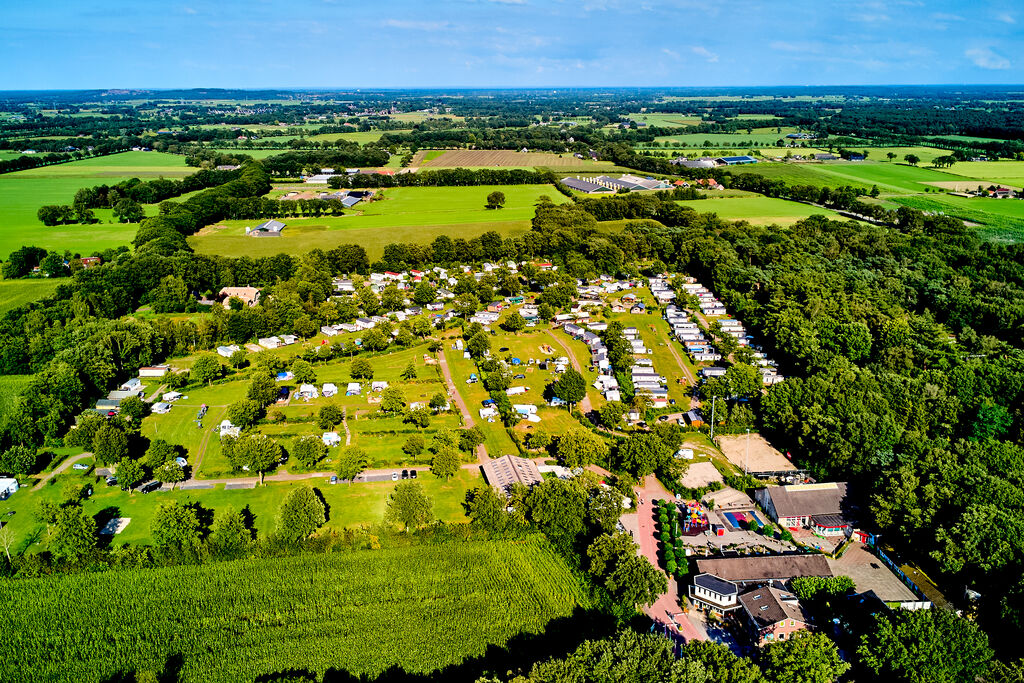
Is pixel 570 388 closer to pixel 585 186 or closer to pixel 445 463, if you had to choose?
pixel 445 463

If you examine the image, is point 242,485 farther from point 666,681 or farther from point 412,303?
point 412,303

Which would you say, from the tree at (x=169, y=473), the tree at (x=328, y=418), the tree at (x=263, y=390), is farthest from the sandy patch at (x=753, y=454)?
the tree at (x=169, y=473)

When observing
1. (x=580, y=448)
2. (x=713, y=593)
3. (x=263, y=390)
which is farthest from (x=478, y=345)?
(x=713, y=593)

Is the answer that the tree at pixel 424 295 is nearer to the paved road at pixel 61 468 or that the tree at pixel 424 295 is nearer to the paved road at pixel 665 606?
the paved road at pixel 61 468

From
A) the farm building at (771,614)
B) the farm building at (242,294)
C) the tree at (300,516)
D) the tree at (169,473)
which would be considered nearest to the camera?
the farm building at (771,614)

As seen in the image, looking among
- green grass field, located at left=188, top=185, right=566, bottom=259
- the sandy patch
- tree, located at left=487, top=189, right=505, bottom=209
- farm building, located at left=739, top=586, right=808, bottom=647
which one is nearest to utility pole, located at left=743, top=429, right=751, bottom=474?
the sandy patch

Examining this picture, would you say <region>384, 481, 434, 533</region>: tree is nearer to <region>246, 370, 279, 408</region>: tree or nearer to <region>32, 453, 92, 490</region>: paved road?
<region>246, 370, 279, 408</region>: tree
